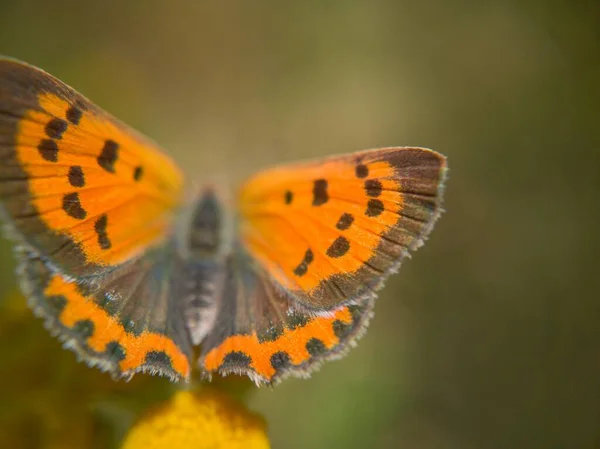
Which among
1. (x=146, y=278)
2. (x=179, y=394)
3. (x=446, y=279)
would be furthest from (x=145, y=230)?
(x=446, y=279)

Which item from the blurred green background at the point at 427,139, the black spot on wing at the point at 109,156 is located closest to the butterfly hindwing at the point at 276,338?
the black spot on wing at the point at 109,156

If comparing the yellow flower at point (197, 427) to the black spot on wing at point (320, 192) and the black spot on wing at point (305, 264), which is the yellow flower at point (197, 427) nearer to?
the black spot on wing at point (305, 264)

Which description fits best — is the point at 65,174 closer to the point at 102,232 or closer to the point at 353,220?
the point at 102,232

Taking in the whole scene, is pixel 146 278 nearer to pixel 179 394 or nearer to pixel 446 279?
pixel 179 394

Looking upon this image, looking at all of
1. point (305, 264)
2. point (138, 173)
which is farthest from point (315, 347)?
point (138, 173)

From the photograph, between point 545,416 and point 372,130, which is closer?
point 545,416

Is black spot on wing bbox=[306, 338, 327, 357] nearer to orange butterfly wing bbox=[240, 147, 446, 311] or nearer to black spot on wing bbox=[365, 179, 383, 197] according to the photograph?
orange butterfly wing bbox=[240, 147, 446, 311]
